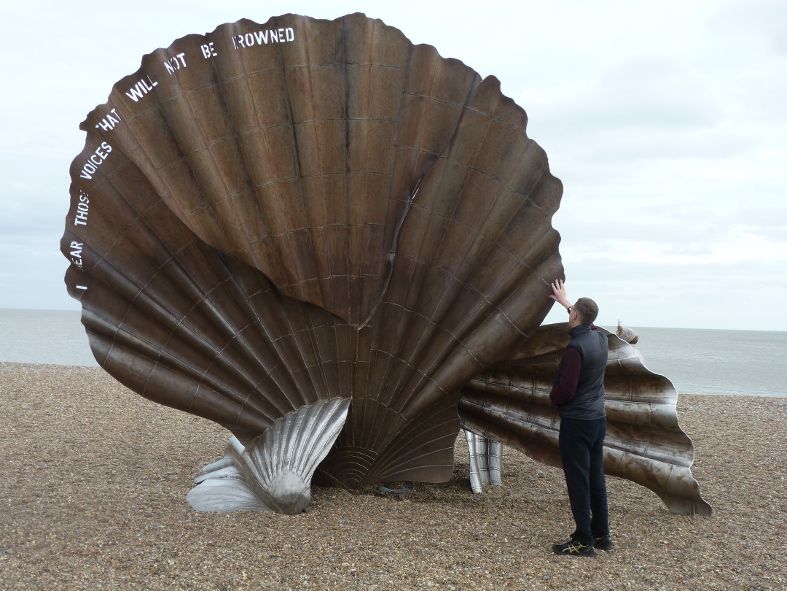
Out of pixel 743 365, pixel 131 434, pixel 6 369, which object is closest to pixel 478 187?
pixel 131 434

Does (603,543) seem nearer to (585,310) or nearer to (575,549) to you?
(575,549)

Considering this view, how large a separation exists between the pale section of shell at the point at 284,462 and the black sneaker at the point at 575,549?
1.62m

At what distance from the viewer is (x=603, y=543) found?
15.7 feet

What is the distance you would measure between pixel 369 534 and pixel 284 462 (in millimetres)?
788

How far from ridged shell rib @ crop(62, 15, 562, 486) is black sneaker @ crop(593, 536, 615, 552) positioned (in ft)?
4.45

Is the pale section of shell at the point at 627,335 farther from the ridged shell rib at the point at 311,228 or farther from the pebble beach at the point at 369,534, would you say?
the ridged shell rib at the point at 311,228

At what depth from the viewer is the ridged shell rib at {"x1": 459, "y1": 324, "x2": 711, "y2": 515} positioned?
214 inches

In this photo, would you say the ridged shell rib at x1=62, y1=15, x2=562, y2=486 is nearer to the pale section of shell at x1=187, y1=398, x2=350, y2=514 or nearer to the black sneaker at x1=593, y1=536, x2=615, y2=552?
the pale section of shell at x1=187, y1=398, x2=350, y2=514

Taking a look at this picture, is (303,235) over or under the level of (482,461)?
over

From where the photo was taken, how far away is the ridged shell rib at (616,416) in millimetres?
5426

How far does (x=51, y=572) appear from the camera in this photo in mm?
4211

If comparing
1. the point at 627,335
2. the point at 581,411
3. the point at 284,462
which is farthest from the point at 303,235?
the point at 627,335

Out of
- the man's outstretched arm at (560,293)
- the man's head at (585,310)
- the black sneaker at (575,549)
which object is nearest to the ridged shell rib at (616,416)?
the man's outstretched arm at (560,293)

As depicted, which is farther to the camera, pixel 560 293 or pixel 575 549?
pixel 560 293
